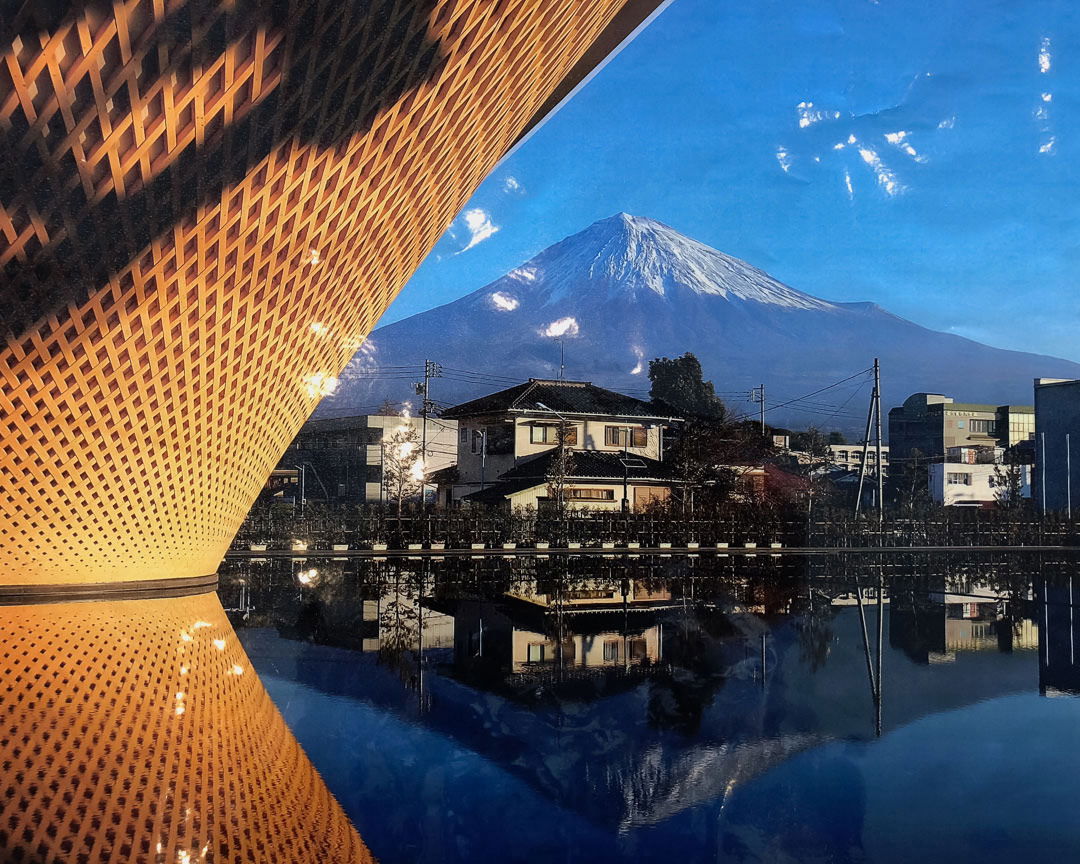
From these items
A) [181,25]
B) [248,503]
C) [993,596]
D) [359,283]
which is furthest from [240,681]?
[993,596]

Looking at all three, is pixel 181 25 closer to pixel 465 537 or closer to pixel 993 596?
pixel 993 596

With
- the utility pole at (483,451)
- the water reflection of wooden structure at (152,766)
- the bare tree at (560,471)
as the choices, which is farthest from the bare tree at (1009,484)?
the water reflection of wooden structure at (152,766)

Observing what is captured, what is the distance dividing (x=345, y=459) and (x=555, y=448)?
12.2 metres

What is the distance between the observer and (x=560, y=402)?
33000 millimetres

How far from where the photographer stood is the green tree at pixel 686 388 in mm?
46469

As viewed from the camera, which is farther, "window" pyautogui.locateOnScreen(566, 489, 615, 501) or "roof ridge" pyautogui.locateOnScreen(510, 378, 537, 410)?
"roof ridge" pyautogui.locateOnScreen(510, 378, 537, 410)

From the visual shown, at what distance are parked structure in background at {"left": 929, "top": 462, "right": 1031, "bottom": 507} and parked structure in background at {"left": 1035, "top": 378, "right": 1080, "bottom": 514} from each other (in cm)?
541

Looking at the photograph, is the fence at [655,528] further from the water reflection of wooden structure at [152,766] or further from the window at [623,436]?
the water reflection of wooden structure at [152,766]

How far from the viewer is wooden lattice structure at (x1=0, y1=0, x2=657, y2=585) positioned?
640cm

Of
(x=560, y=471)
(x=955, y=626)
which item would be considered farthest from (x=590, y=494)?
(x=955, y=626)

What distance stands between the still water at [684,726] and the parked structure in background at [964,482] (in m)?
34.0

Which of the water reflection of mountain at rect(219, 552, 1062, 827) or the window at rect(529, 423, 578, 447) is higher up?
the window at rect(529, 423, 578, 447)

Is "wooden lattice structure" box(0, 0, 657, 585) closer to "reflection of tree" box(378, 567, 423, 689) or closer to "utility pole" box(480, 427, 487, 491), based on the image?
"reflection of tree" box(378, 567, 423, 689)

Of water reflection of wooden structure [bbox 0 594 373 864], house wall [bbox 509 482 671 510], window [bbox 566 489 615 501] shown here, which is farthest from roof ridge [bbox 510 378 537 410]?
water reflection of wooden structure [bbox 0 594 373 864]
